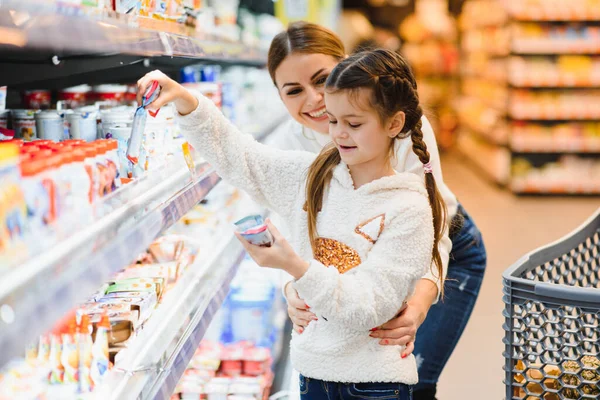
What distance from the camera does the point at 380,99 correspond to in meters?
1.41

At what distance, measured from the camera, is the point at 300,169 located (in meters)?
1.62

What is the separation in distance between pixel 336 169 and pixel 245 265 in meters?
2.10

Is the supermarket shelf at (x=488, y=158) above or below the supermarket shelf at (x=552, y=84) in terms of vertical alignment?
below

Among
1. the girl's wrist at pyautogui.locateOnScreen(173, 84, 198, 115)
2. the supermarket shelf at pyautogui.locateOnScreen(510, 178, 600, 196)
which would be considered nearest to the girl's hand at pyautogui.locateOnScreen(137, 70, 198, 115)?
the girl's wrist at pyautogui.locateOnScreen(173, 84, 198, 115)

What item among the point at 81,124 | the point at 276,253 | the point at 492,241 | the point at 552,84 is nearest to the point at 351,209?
the point at 276,253

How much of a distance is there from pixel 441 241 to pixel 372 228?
52 cm

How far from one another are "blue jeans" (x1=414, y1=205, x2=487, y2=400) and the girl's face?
0.90 metres

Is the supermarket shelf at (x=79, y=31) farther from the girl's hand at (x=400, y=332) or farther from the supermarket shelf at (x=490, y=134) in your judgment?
the supermarket shelf at (x=490, y=134)

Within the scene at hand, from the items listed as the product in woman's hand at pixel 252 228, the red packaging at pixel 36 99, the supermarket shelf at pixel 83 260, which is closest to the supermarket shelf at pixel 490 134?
the red packaging at pixel 36 99

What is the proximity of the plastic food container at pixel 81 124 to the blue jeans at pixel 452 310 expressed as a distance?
1.14 m

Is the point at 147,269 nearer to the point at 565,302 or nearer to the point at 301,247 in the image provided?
the point at 301,247

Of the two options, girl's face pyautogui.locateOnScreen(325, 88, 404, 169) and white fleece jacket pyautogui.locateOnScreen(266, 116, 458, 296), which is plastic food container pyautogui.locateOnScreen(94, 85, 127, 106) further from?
girl's face pyautogui.locateOnScreen(325, 88, 404, 169)

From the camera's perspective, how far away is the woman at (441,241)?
1.57 metres

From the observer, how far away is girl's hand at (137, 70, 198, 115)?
140 centimetres
